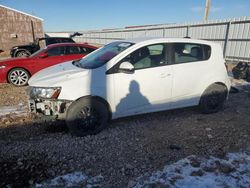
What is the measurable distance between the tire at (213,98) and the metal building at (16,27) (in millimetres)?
22553

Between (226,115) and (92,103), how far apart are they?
3.25 metres

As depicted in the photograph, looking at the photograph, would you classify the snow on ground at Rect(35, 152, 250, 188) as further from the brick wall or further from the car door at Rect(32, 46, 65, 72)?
the brick wall

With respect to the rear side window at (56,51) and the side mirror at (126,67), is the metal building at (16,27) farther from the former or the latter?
the side mirror at (126,67)

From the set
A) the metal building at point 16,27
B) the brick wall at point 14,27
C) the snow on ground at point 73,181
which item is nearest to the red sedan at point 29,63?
the snow on ground at point 73,181

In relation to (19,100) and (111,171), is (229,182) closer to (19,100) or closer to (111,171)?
(111,171)

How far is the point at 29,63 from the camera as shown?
7.72 meters

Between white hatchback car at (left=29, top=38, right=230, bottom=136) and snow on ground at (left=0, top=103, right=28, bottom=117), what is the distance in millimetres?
1508

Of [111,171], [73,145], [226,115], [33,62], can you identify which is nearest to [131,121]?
[73,145]

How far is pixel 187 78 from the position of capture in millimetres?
4578

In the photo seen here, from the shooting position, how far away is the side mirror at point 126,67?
391 cm

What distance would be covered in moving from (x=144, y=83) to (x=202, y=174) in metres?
1.89

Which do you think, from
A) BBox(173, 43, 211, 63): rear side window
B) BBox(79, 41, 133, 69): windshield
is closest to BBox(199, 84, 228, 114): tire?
BBox(173, 43, 211, 63): rear side window

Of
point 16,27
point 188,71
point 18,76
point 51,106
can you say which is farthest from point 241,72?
point 16,27

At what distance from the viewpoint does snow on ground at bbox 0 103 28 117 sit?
5215 millimetres
